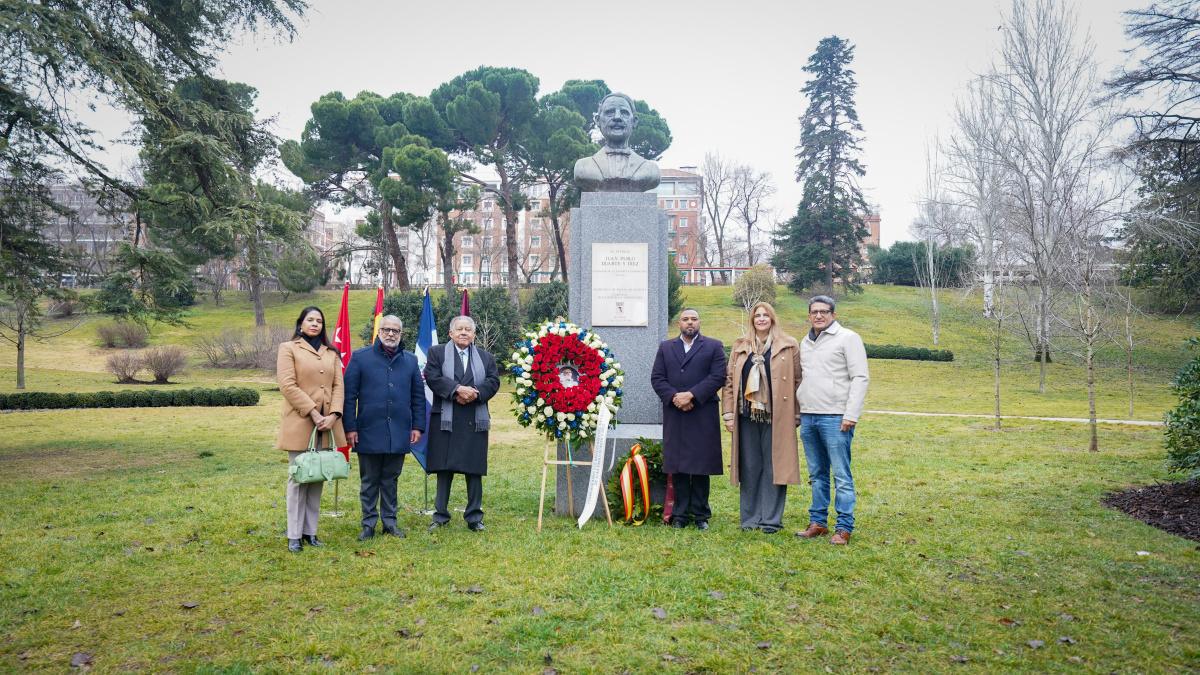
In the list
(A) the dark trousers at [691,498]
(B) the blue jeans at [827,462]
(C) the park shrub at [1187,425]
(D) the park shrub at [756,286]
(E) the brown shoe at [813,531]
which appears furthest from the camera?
(D) the park shrub at [756,286]

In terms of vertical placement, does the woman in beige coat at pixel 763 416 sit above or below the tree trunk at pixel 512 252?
below

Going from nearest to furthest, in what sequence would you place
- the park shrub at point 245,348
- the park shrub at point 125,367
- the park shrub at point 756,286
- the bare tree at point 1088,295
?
the bare tree at point 1088,295, the park shrub at point 125,367, the park shrub at point 245,348, the park shrub at point 756,286

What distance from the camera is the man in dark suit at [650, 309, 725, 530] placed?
21.4 feet

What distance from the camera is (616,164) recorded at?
777 cm

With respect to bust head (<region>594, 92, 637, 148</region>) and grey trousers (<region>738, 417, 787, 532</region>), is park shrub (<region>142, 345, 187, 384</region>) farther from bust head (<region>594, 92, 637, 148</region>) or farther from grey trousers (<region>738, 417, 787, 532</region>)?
grey trousers (<region>738, 417, 787, 532</region>)

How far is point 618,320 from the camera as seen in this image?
749 centimetres

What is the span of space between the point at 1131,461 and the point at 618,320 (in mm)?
7698

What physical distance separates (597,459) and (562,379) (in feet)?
2.50

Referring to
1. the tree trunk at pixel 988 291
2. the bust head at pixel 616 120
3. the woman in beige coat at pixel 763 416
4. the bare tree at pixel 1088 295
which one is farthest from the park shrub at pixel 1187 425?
the tree trunk at pixel 988 291

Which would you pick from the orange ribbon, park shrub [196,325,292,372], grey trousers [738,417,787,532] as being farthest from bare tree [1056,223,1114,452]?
park shrub [196,325,292,372]

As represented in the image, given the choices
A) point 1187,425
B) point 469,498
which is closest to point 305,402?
point 469,498

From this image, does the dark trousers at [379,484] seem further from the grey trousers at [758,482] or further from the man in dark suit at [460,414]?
the grey trousers at [758,482]

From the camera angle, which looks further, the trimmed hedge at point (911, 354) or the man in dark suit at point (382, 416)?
the trimmed hedge at point (911, 354)

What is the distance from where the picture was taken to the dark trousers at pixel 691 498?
676 cm
